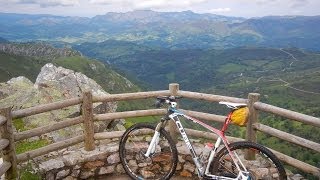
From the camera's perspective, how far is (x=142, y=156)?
294 inches

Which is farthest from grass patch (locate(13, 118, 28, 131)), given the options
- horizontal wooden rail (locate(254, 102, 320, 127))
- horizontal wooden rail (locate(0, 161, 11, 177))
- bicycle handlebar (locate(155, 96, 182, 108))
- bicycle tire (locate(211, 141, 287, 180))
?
horizontal wooden rail (locate(254, 102, 320, 127))

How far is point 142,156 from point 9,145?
8.69 ft

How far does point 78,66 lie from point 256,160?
193701 millimetres

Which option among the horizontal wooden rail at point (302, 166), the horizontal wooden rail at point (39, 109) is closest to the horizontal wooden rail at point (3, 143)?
the horizontal wooden rail at point (39, 109)

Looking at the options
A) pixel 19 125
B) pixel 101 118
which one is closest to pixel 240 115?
pixel 101 118

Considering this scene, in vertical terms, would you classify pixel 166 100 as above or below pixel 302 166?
above

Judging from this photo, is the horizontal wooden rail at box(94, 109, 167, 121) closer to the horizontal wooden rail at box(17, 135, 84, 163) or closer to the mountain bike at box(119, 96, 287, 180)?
the mountain bike at box(119, 96, 287, 180)

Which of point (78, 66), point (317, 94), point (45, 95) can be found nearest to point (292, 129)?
point (317, 94)

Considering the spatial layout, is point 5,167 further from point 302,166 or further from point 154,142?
point 302,166

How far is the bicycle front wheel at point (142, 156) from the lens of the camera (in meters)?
7.43

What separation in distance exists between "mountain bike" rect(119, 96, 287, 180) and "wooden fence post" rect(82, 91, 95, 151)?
2.74 feet

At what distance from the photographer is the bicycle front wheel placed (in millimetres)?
7430

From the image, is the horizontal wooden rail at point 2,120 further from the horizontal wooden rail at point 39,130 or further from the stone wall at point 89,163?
the stone wall at point 89,163

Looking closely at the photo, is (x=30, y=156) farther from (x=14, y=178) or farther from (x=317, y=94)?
(x=317, y=94)
